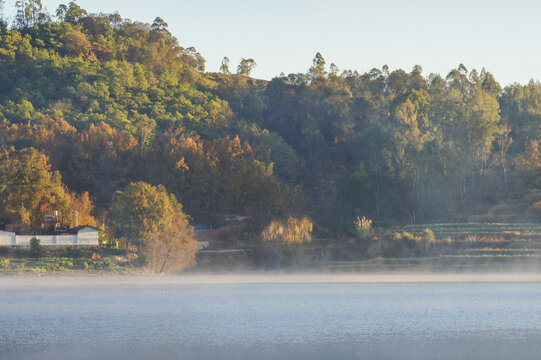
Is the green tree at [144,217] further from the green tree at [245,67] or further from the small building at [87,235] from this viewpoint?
the green tree at [245,67]

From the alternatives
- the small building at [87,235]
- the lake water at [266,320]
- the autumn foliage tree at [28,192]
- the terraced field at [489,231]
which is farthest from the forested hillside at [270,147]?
the lake water at [266,320]

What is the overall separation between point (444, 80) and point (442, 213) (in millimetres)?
58494

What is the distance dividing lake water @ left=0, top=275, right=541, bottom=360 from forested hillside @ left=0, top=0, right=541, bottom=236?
88.8 ft

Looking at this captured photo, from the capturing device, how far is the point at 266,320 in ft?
109

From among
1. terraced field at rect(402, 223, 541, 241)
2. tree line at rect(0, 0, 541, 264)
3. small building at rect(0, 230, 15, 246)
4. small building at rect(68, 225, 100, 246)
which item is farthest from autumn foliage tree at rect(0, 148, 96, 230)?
terraced field at rect(402, 223, 541, 241)

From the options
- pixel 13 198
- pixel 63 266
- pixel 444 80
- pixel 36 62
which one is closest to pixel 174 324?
pixel 63 266

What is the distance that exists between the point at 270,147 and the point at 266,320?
3157 inches

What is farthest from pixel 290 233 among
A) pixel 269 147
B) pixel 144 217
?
pixel 269 147

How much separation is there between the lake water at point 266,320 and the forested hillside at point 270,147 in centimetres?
2707

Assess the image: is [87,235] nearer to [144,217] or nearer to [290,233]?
[144,217]

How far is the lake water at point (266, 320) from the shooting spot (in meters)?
25.4

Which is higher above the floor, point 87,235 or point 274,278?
point 87,235

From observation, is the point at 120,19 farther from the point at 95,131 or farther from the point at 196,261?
the point at 196,261

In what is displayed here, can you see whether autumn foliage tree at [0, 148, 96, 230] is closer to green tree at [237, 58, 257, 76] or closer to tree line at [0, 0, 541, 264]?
tree line at [0, 0, 541, 264]
